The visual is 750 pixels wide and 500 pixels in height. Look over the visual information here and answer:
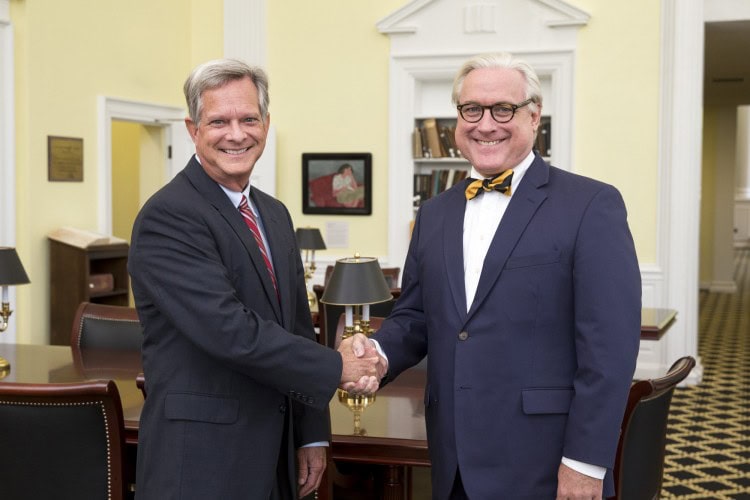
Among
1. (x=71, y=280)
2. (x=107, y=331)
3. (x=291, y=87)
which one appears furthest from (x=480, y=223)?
(x=291, y=87)

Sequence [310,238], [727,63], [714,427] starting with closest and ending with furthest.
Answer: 1. [714,427]
2. [310,238]
3. [727,63]

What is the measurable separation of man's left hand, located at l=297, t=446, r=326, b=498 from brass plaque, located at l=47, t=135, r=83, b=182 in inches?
205

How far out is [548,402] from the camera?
2.11m

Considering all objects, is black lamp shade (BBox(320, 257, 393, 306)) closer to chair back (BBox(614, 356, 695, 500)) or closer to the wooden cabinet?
chair back (BBox(614, 356, 695, 500))

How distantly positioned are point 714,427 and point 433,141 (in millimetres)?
3646

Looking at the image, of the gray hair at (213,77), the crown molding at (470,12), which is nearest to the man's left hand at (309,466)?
the gray hair at (213,77)

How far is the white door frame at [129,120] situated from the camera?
741 cm

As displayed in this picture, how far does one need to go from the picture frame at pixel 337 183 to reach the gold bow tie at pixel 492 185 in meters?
6.16

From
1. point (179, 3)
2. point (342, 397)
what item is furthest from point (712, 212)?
point (342, 397)

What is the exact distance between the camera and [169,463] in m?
2.04

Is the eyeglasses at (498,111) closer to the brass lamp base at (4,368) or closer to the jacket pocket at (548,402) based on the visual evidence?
the jacket pocket at (548,402)

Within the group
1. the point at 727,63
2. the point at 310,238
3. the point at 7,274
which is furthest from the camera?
the point at 727,63

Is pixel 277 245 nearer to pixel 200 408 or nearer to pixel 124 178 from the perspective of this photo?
pixel 200 408

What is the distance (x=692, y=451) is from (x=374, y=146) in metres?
4.23
